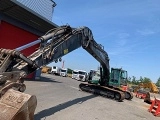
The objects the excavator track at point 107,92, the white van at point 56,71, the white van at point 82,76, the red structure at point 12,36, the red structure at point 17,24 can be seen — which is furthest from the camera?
the white van at point 56,71

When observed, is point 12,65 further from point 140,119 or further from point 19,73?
point 140,119

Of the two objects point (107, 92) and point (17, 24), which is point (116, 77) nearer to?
point (107, 92)

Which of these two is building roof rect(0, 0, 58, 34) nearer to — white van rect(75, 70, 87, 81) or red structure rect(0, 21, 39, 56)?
red structure rect(0, 21, 39, 56)

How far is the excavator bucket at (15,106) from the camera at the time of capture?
Answer: 14.9ft

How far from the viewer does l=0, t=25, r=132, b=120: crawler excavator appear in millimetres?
4770

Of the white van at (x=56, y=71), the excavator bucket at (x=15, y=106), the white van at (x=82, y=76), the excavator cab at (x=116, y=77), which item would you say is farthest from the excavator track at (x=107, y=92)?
the white van at (x=56, y=71)

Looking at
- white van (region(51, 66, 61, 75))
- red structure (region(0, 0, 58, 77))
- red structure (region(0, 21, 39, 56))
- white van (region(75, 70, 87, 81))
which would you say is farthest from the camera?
white van (region(51, 66, 61, 75))

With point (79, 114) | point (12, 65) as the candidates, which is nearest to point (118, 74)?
point (79, 114)

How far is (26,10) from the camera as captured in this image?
17.3m

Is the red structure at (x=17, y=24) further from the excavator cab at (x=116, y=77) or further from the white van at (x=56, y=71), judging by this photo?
the white van at (x=56, y=71)

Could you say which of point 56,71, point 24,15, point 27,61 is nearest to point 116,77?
point 24,15

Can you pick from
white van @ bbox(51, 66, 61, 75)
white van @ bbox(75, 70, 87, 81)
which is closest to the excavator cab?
white van @ bbox(75, 70, 87, 81)

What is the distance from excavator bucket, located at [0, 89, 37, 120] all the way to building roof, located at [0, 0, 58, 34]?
1235 centimetres

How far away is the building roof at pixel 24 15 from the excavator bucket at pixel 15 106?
12.3m
